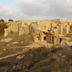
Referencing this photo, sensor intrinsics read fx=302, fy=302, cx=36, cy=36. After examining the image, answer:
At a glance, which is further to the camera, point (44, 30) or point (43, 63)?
point (44, 30)

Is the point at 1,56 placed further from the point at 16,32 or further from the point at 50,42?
the point at 16,32

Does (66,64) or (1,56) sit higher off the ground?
(66,64)

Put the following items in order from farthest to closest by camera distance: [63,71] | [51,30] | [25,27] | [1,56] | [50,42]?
[25,27]
[51,30]
[50,42]
[1,56]
[63,71]

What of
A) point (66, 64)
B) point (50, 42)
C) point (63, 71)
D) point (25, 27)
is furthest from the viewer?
point (25, 27)

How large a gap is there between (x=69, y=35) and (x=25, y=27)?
11.6 m

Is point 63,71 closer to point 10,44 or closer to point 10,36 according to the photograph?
point 10,44

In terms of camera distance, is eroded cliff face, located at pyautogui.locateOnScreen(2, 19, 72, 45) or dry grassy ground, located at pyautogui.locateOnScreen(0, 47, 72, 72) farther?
eroded cliff face, located at pyautogui.locateOnScreen(2, 19, 72, 45)

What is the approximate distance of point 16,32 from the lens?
2687 inches

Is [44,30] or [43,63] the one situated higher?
[44,30]

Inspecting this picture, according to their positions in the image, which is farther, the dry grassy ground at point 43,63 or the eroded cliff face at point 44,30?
the eroded cliff face at point 44,30

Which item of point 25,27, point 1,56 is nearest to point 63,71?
point 1,56

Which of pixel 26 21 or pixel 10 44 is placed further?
pixel 26 21

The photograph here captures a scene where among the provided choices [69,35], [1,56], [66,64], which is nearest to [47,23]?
[69,35]

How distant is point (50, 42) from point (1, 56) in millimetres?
12116
